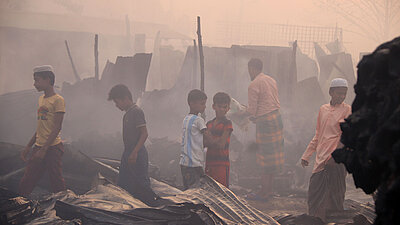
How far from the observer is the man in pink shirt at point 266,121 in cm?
607

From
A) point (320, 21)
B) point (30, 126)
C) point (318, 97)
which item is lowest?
point (30, 126)

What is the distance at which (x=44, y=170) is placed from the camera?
14.9ft

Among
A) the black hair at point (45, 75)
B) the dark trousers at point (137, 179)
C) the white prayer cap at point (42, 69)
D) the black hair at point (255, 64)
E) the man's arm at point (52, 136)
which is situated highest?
the black hair at point (255, 64)

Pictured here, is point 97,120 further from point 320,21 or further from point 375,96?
point 320,21

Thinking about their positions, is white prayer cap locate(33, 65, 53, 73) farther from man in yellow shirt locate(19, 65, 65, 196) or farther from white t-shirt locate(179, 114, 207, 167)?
white t-shirt locate(179, 114, 207, 167)

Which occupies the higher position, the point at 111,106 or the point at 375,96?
the point at 375,96

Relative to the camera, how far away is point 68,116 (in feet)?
32.2

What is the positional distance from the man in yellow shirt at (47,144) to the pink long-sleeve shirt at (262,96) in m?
2.76

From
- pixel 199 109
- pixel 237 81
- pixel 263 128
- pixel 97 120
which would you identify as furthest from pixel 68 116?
pixel 199 109

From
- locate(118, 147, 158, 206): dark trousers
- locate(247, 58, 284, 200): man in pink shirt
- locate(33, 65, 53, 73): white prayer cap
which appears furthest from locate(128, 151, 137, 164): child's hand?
locate(247, 58, 284, 200): man in pink shirt

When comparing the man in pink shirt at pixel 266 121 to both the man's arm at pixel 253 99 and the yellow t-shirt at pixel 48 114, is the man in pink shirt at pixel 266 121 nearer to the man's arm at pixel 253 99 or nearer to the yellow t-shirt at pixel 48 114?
the man's arm at pixel 253 99

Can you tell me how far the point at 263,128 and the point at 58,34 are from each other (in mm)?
12597

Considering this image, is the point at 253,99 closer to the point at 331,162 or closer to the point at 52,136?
the point at 331,162

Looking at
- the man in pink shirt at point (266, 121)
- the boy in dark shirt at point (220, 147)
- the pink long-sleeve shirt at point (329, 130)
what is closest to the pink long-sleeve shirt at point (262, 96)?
the man in pink shirt at point (266, 121)
